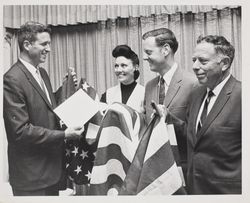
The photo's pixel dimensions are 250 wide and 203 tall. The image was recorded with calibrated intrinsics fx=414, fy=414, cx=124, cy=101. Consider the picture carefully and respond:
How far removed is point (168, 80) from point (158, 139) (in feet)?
1.28

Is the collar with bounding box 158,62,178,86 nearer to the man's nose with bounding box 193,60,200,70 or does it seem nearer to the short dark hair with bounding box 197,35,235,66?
the man's nose with bounding box 193,60,200,70

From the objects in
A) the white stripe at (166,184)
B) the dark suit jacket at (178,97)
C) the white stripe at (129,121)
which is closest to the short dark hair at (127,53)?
the dark suit jacket at (178,97)

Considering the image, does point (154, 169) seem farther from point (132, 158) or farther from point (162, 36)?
point (162, 36)

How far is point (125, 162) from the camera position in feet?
8.74

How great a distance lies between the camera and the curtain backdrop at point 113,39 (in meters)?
2.69

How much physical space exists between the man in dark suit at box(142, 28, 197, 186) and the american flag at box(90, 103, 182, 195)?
0.10 metres

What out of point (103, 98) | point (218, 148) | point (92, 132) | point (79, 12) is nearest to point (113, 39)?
point (79, 12)

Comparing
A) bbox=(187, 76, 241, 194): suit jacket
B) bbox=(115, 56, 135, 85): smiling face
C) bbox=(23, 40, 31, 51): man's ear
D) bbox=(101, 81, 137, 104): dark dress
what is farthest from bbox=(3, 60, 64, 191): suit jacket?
bbox=(187, 76, 241, 194): suit jacket

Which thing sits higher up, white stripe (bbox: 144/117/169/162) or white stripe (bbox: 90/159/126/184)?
white stripe (bbox: 144/117/169/162)

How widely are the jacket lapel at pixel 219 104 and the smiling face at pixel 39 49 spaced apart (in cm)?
112

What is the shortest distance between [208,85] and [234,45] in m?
0.32

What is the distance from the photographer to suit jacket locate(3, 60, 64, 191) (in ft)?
8.58

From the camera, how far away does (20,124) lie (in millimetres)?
2607

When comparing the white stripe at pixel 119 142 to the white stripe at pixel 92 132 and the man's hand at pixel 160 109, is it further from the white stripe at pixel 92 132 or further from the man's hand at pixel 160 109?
the man's hand at pixel 160 109
